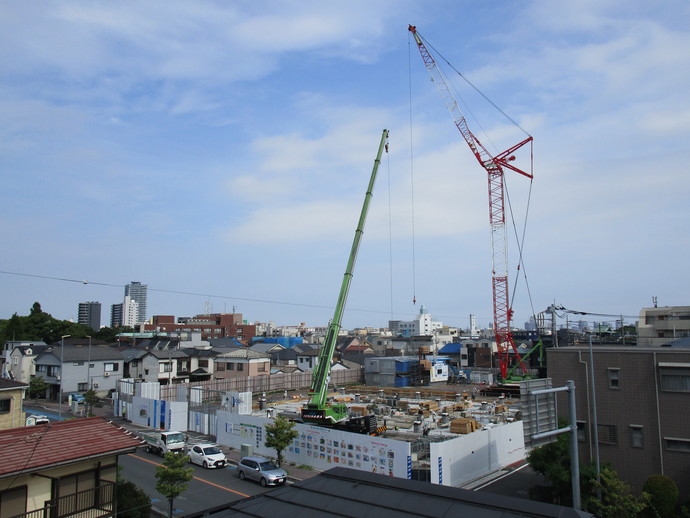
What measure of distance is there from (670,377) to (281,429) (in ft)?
55.6

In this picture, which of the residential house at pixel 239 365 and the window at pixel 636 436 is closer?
the window at pixel 636 436

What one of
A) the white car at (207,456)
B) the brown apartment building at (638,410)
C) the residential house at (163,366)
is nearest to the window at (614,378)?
the brown apartment building at (638,410)

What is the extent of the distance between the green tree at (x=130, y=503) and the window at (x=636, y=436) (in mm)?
17542

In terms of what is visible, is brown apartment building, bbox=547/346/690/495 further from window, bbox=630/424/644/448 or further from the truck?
the truck

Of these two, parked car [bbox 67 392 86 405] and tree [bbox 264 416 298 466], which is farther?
parked car [bbox 67 392 86 405]

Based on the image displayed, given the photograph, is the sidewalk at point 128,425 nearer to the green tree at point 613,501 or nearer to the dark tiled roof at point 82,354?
the dark tiled roof at point 82,354

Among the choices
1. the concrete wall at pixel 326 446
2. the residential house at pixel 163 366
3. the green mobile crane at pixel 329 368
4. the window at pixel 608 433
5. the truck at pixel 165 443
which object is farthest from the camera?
the residential house at pixel 163 366

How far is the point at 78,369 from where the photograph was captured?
4941 cm

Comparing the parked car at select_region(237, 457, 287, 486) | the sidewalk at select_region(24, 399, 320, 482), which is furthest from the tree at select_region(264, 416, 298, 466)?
the sidewalk at select_region(24, 399, 320, 482)

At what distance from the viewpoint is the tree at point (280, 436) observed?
24.1 m

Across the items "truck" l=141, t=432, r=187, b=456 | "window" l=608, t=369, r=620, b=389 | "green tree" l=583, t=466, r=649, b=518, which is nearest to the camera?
"green tree" l=583, t=466, r=649, b=518

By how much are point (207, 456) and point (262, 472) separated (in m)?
4.49

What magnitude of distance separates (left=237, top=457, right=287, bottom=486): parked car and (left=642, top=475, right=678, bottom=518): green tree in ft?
47.1

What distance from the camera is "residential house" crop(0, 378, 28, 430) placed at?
19.7m
